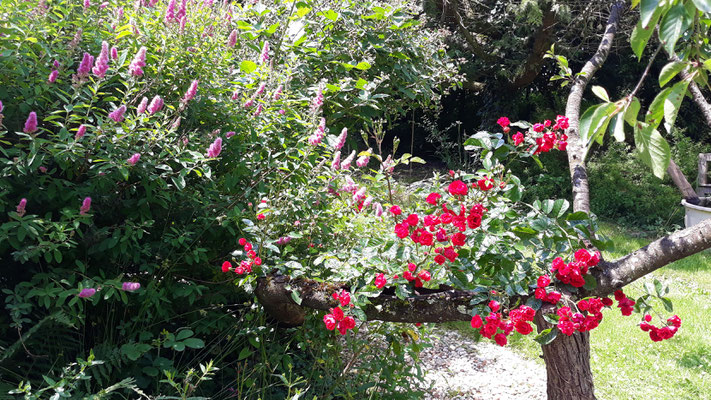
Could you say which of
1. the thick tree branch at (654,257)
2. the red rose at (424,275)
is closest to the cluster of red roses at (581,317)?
the thick tree branch at (654,257)

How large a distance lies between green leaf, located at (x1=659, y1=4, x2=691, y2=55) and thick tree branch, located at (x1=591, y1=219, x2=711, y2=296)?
125 centimetres

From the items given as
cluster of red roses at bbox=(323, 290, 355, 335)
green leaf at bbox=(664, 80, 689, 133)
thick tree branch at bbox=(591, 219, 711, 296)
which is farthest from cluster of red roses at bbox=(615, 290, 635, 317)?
green leaf at bbox=(664, 80, 689, 133)

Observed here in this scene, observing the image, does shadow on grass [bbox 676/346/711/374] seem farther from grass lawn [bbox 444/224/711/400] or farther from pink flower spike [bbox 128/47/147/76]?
pink flower spike [bbox 128/47/147/76]

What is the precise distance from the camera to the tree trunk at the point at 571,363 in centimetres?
211

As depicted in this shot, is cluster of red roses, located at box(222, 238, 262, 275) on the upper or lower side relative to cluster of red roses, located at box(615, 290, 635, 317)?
lower

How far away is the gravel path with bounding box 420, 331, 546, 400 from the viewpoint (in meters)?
3.14

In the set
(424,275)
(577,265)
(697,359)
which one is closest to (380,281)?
(424,275)

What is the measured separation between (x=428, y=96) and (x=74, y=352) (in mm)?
2800

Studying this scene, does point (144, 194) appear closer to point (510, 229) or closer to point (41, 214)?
point (41, 214)

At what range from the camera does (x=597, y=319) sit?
6.06 ft

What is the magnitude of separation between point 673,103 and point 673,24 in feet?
0.38

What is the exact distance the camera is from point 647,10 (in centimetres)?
82

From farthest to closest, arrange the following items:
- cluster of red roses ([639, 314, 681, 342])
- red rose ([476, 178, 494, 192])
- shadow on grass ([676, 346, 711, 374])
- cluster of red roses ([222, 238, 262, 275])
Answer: shadow on grass ([676, 346, 711, 374]) → cluster of red roses ([222, 238, 262, 275]) → red rose ([476, 178, 494, 192]) → cluster of red roses ([639, 314, 681, 342])

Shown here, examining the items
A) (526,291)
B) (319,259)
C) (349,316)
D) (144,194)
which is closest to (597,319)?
(526,291)
